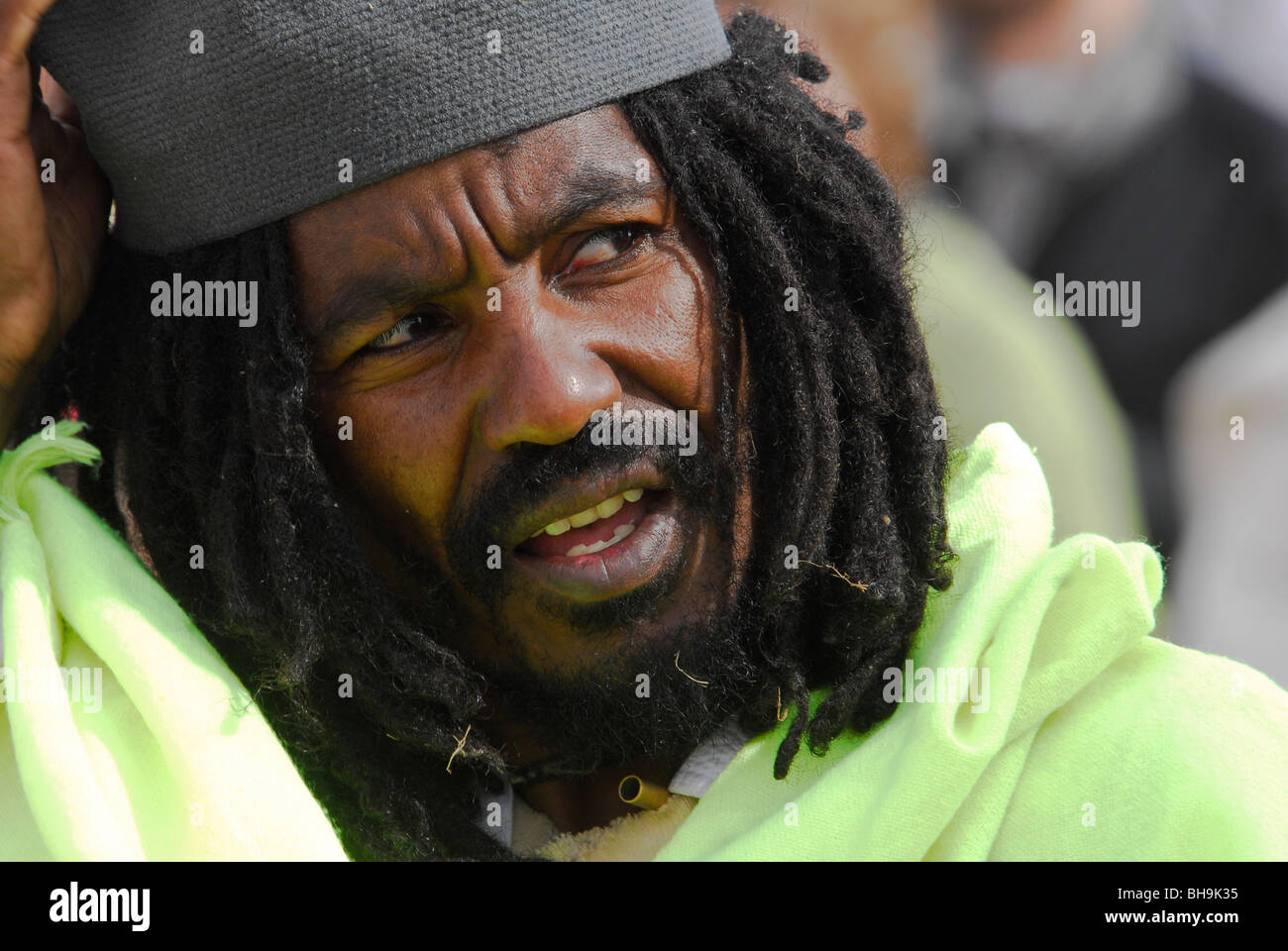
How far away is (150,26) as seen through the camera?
2355 mm

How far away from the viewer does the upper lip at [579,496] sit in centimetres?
231

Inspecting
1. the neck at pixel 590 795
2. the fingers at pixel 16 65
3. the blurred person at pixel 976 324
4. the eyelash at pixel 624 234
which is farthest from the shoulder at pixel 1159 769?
the fingers at pixel 16 65

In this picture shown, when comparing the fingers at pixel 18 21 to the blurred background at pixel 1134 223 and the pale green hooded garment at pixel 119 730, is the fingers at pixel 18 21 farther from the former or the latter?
the blurred background at pixel 1134 223

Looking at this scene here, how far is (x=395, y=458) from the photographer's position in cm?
244

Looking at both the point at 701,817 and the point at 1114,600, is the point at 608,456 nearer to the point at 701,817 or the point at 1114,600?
the point at 701,817

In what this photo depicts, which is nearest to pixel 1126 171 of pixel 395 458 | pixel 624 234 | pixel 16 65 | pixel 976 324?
pixel 976 324

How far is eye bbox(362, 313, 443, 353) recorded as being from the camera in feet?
7.92

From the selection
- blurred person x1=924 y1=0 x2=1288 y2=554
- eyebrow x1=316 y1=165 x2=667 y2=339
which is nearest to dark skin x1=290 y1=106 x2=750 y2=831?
eyebrow x1=316 y1=165 x2=667 y2=339

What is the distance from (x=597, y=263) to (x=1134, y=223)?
8.61 feet

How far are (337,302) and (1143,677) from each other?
1.35 m

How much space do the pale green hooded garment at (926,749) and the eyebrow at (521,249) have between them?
57 centimetres

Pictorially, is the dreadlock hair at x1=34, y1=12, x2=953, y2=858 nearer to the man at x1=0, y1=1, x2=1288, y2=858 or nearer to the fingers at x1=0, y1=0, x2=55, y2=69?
the man at x1=0, y1=1, x2=1288, y2=858
